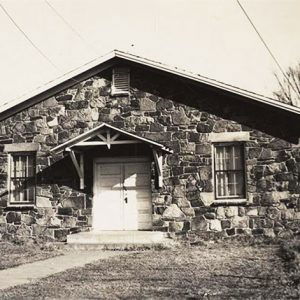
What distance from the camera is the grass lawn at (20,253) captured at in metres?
11.5

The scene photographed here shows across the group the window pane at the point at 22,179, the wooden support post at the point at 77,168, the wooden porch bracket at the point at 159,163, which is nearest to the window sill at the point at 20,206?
the window pane at the point at 22,179

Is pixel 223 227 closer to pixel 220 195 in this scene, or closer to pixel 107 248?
pixel 220 195

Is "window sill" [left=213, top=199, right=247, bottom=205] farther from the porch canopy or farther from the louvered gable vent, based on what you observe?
the louvered gable vent

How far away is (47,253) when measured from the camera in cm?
1323

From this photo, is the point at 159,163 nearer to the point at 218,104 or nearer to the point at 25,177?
the point at 218,104

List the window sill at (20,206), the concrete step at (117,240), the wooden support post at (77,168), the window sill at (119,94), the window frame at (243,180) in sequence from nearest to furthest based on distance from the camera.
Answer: the concrete step at (117,240) < the window frame at (243,180) < the wooden support post at (77,168) < the window sill at (119,94) < the window sill at (20,206)

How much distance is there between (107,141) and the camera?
47.4 feet

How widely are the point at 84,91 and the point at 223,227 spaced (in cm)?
591

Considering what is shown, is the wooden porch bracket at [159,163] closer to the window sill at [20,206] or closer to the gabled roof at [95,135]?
the gabled roof at [95,135]

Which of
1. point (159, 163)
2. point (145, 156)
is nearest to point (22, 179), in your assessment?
point (145, 156)

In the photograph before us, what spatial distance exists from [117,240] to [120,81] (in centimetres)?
493

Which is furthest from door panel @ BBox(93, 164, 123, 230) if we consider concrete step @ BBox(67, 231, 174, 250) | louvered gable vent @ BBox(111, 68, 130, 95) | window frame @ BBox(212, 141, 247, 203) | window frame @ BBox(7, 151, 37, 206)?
window frame @ BBox(212, 141, 247, 203)

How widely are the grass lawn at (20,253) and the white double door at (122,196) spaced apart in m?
2.08

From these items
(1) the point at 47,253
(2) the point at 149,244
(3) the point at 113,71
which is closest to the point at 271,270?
(2) the point at 149,244
